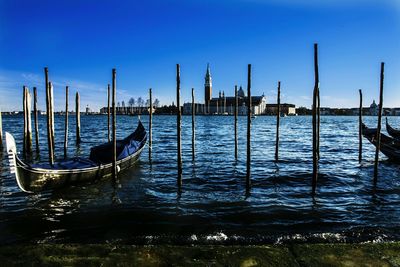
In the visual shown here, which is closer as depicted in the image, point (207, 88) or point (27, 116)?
point (27, 116)

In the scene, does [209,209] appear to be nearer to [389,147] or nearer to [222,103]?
[389,147]

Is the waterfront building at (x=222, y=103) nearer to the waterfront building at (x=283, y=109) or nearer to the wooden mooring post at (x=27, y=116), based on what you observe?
the waterfront building at (x=283, y=109)

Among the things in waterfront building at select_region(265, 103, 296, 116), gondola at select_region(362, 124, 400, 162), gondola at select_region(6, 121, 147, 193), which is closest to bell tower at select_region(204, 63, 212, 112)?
waterfront building at select_region(265, 103, 296, 116)

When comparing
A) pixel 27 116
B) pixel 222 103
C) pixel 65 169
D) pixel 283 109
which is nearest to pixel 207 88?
pixel 222 103

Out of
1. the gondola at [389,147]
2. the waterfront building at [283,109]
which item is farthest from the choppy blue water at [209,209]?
the waterfront building at [283,109]

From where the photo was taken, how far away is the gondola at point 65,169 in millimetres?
8518

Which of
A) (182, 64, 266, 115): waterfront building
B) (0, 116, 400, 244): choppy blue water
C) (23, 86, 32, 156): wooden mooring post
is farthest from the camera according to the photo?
(182, 64, 266, 115): waterfront building

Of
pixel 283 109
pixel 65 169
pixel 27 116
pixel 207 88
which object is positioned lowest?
pixel 65 169

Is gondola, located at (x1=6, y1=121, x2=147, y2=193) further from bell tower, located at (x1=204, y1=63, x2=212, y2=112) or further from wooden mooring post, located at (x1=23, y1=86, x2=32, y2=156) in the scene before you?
bell tower, located at (x1=204, y1=63, x2=212, y2=112)

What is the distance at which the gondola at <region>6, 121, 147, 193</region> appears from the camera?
8.52 m

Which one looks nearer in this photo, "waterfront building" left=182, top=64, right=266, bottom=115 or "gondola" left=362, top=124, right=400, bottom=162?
"gondola" left=362, top=124, right=400, bottom=162

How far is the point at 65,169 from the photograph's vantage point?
10164mm

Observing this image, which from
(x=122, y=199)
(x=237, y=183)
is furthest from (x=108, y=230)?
(x=237, y=183)

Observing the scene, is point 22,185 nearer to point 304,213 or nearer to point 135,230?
point 135,230
